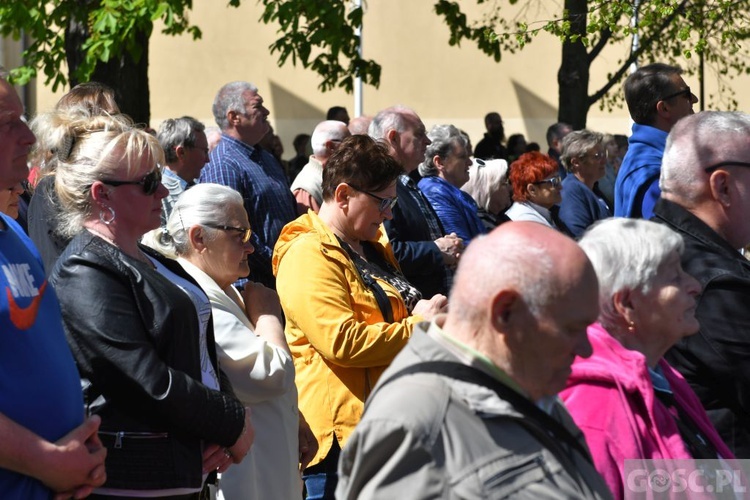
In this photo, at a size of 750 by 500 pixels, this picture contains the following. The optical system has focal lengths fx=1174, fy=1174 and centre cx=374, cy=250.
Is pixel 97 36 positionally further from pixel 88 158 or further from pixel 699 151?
pixel 699 151

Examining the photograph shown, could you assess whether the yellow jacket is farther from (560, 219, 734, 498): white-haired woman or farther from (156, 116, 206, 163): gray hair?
(156, 116, 206, 163): gray hair

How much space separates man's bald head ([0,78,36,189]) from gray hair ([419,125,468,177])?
3962 millimetres

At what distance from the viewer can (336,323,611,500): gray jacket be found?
2.27m

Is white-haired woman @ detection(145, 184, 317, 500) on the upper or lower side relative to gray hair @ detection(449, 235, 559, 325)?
lower

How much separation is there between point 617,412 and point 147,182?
5.52 ft

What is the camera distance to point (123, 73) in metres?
10.8

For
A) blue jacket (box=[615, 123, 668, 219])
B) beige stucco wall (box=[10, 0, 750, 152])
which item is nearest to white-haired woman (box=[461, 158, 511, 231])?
blue jacket (box=[615, 123, 668, 219])

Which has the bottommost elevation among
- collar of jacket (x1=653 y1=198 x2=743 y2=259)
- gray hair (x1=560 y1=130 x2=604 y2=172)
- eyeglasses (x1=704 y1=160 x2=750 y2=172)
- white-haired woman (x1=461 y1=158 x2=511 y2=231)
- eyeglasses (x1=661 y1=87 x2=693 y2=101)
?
white-haired woman (x1=461 y1=158 x2=511 y2=231)

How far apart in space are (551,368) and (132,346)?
146 centimetres

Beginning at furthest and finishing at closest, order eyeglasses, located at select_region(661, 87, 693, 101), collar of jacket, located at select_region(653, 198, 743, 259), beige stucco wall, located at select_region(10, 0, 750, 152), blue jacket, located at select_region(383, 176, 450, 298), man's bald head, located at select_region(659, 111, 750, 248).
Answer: beige stucco wall, located at select_region(10, 0, 750, 152)
blue jacket, located at select_region(383, 176, 450, 298)
eyeglasses, located at select_region(661, 87, 693, 101)
man's bald head, located at select_region(659, 111, 750, 248)
collar of jacket, located at select_region(653, 198, 743, 259)

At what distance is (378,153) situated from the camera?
5016 mm

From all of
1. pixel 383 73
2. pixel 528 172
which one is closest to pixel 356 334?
pixel 528 172

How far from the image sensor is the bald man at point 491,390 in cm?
229

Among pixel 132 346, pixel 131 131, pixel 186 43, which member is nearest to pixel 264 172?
pixel 131 131
